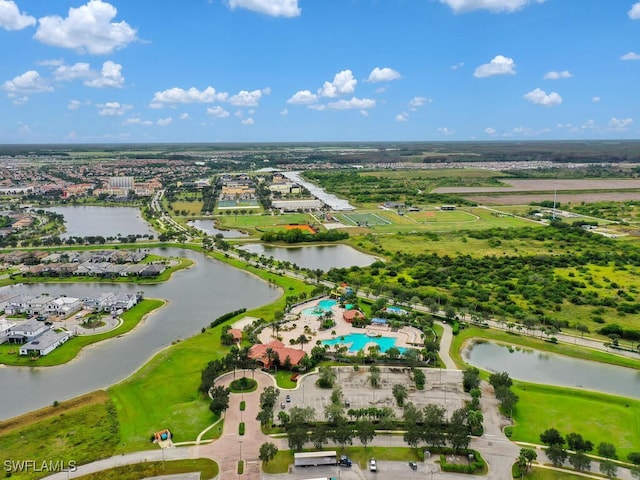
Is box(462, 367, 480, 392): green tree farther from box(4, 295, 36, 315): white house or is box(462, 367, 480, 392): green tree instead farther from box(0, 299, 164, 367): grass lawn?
box(4, 295, 36, 315): white house

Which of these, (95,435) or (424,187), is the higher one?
(424,187)

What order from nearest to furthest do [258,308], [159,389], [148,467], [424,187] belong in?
[148,467] < [159,389] < [258,308] < [424,187]

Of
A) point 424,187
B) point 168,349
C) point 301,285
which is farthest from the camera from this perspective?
point 424,187

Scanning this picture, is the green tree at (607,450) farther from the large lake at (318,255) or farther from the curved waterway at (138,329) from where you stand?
the large lake at (318,255)

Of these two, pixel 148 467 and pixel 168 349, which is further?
pixel 168 349

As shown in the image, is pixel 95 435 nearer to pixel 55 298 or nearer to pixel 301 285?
pixel 55 298

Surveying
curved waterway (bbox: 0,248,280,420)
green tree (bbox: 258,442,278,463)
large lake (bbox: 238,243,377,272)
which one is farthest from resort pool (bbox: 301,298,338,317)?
green tree (bbox: 258,442,278,463)

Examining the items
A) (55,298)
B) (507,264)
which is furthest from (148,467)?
(507,264)
